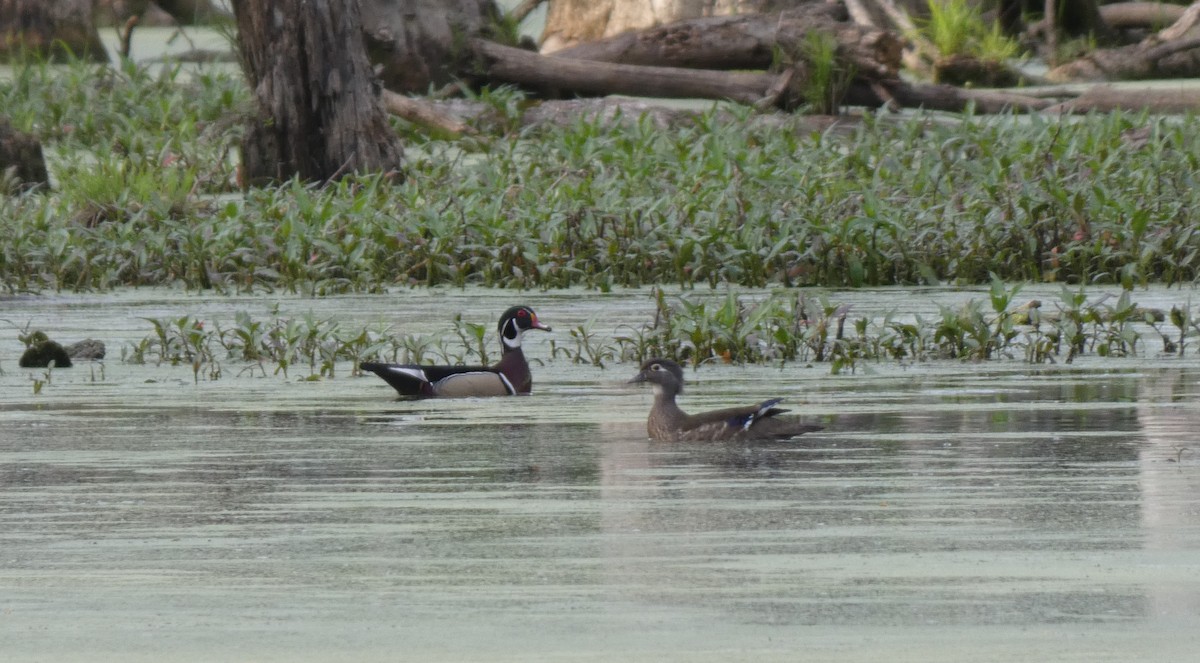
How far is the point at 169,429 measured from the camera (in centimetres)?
713

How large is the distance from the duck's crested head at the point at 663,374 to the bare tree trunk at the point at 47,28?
15908 millimetres

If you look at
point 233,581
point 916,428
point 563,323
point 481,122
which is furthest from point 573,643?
point 481,122

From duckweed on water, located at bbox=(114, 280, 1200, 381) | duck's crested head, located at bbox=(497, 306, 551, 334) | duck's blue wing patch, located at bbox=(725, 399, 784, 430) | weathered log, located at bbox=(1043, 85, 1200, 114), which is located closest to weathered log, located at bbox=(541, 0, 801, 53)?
weathered log, located at bbox=(1043, 85, 1200, 114)

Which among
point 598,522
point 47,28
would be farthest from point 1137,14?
point 598,522

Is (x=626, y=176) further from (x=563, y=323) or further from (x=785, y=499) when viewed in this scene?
(x=785, y=499)

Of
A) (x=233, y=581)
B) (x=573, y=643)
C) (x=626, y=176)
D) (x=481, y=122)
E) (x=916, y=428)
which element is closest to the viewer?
(x=573, y=643)

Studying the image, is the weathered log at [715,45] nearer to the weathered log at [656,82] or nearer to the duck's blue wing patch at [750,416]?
the weathered log at [656,82]

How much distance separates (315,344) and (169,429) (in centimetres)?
173

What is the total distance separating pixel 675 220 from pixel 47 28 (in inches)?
503

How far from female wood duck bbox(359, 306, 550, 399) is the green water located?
0.25 feet

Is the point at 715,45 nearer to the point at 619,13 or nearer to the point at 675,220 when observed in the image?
the point at 619,13

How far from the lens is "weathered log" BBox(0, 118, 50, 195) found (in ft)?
51.5

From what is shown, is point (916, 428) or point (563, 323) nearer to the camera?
point (916, 428)

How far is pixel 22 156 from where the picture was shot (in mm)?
15828
